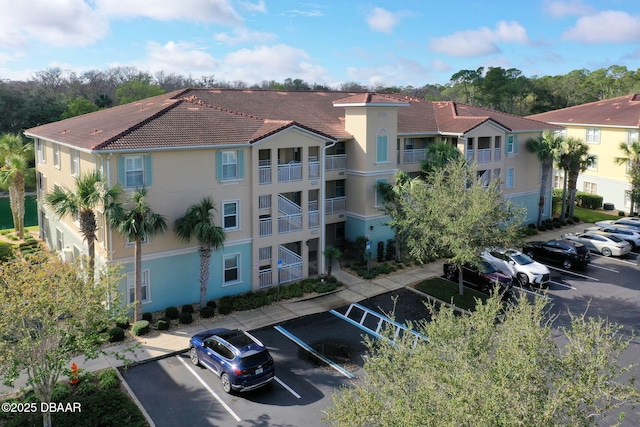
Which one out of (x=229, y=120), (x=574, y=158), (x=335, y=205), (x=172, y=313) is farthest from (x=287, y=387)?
(x=574, y=158)

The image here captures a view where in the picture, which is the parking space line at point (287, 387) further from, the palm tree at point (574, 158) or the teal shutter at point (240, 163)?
the palm tree at point (574, 158)

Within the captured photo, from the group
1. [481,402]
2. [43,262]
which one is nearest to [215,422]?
[43,262]

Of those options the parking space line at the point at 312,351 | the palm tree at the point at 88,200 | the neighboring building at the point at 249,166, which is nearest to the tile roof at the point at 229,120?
the neighboring building at the point at 249,166

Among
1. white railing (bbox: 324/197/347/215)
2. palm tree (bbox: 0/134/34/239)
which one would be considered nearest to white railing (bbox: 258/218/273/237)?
white railing (bbox: 324/197/347/215)

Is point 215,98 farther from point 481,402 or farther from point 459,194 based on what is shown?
point 481,402

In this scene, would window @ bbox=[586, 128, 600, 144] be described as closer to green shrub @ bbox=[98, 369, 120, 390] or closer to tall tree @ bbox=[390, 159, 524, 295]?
tall tree @ bbox=[390, 159, 524, 295]
